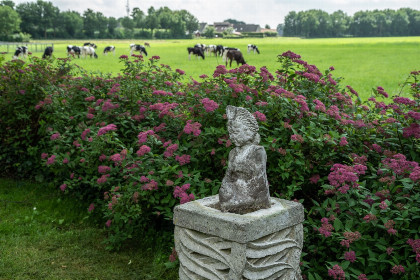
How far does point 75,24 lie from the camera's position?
8425 cm

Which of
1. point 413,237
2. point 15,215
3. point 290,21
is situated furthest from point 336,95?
point 290,21

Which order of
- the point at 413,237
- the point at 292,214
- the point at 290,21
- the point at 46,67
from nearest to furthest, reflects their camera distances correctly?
the point at 292,214
the point at 413,237
the point at 46,67
the point at 290,21

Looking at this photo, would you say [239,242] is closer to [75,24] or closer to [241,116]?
[241,116]

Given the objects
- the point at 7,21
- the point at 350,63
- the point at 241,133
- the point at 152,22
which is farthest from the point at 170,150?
the point at 152,22

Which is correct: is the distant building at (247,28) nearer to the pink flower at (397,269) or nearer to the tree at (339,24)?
A: the tree at (339,24)

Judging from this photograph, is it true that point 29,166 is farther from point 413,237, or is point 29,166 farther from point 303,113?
point 413,237

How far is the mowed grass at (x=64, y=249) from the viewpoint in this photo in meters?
4.73

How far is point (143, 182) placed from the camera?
→ 459 centimetres

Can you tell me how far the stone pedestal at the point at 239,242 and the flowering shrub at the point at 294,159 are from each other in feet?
Result: 1.80

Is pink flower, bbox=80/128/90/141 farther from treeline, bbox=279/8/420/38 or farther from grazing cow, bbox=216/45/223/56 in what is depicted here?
treeline, bbox=279/8/420/38

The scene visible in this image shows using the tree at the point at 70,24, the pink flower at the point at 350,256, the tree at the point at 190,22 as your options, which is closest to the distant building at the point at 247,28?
the tree at the point at 190,22

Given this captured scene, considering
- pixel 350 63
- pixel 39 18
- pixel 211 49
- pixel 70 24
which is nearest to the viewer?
pixel 350 63

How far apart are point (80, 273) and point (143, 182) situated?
120cm

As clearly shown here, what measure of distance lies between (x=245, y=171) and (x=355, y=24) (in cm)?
8744
